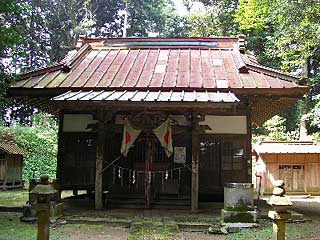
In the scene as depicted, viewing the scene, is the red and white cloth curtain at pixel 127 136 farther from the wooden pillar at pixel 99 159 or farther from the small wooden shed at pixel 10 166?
the small wooden shed at pixel 10 166

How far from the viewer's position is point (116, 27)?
3944 centimetres

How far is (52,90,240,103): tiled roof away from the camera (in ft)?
32.6

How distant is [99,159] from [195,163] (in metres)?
2.66

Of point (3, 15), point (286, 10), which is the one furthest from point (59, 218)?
point (286, 10)

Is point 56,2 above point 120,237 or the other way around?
above

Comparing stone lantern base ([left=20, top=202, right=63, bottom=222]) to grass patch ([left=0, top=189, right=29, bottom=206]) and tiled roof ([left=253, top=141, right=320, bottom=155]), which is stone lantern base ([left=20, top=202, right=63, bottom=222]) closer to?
grass patch ([left=0, top=189, right=29, bottom=206])

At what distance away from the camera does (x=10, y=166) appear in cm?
1998

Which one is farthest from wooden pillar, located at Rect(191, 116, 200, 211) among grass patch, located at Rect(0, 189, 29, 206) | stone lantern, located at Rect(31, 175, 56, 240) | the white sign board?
grass patch, located at Rect(0, 189, 29, 206)

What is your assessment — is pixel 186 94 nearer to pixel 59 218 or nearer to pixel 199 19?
pixel 59 218

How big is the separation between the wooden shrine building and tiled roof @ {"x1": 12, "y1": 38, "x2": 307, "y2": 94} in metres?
0.03

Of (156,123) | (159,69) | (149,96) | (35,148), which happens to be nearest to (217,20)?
(35,148)

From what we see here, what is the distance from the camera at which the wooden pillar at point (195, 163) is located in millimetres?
10688

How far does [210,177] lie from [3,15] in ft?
23.9

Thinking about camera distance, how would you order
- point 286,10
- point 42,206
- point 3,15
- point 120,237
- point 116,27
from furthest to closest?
point 116,27, point 286,10, point 3,15, point 120,237, point 42,206
